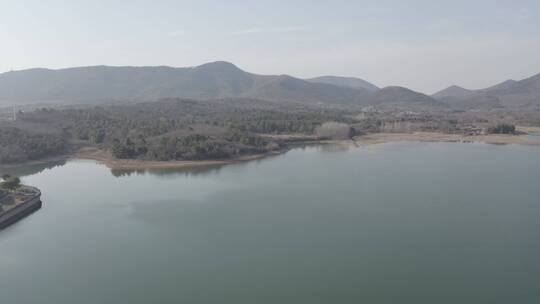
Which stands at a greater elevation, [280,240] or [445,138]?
[445,138]

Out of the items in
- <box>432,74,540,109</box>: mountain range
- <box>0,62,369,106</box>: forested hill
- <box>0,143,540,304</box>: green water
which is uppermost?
<box>0,62,369,106</box>: forested hill

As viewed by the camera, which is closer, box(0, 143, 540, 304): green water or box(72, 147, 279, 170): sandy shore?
box(0, 143, 540, 304): green water

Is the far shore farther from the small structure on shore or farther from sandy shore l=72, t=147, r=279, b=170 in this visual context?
the small structure on shore

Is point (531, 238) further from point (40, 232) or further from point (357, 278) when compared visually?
point (40, 232)

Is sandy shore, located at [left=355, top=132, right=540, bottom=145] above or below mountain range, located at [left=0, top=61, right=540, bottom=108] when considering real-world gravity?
below

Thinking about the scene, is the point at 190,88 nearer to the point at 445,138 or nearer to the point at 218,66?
the point at 218,66

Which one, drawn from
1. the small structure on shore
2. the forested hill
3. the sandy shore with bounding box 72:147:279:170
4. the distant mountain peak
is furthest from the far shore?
the distant mountain peak

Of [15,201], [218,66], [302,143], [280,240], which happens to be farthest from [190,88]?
[280,240]

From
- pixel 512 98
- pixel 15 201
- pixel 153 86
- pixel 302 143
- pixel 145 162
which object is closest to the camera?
pixel 15 201

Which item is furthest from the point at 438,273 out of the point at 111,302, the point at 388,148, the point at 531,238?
the point at 388,148
